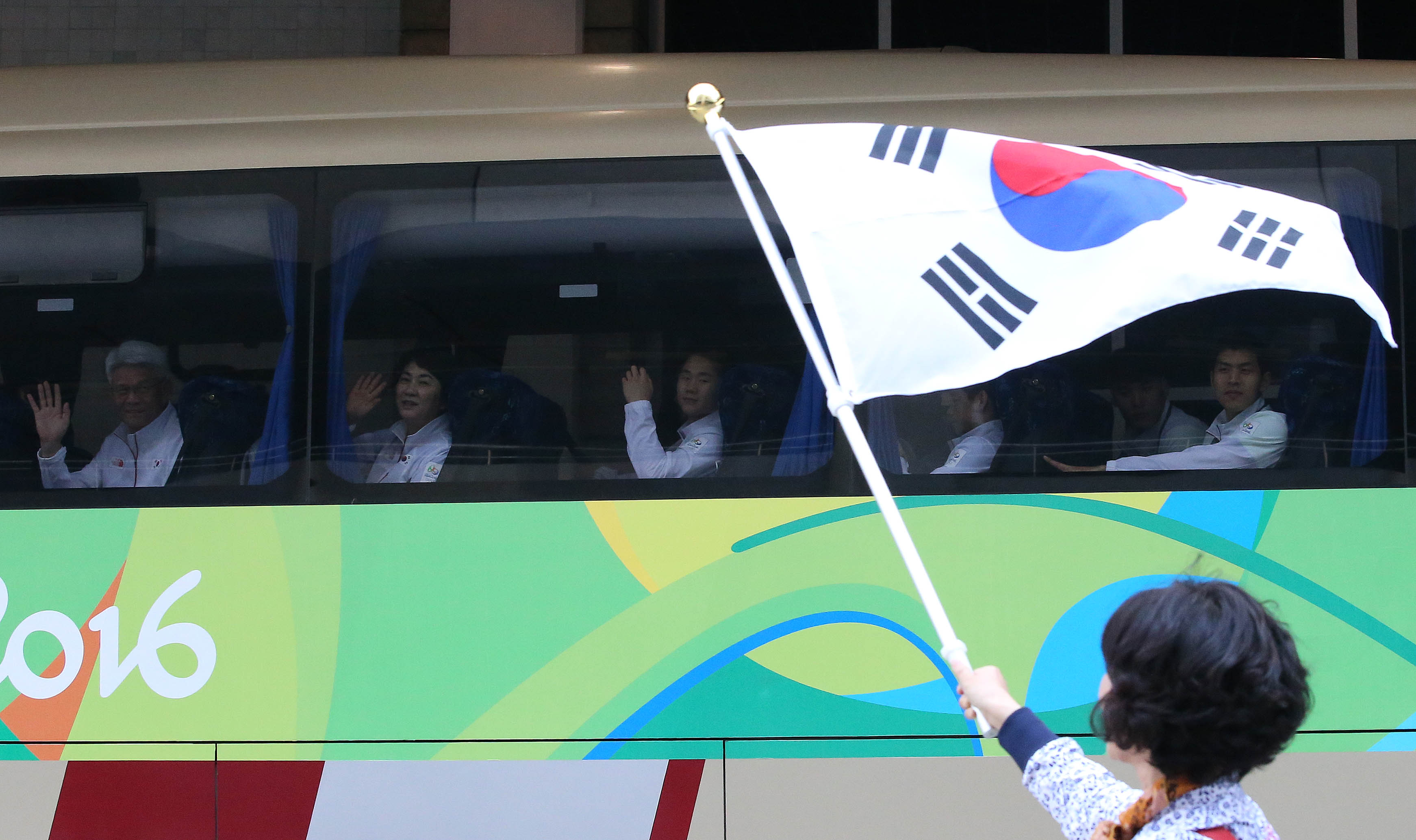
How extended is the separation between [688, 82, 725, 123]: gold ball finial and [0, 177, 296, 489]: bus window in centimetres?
224

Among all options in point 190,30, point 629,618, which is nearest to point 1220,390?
point 629,618

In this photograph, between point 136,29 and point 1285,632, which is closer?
point 1285,632

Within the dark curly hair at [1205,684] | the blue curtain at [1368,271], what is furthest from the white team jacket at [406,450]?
the blue curtain at [1368,271]

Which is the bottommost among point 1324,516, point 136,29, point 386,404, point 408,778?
point 408,778

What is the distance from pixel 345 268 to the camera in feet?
13.7

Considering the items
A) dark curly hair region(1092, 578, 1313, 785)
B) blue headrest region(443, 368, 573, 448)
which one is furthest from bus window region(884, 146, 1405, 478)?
dark curly hair region(1092, 578, 1313, 785)

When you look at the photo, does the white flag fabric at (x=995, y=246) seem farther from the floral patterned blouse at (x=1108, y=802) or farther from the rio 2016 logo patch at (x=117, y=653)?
the rio 2016 logo patch at (x=117, y=653)

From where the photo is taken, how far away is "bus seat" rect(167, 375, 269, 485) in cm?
417

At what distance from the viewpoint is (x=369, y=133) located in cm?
418

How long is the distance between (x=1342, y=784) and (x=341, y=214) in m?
3.80

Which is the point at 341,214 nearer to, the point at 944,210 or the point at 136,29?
the point at 944,210

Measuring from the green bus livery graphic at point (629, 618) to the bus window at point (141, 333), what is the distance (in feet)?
0.94

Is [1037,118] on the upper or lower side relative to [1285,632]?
upper

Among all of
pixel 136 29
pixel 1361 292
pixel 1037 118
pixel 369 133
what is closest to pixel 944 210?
pixel 1361 292
